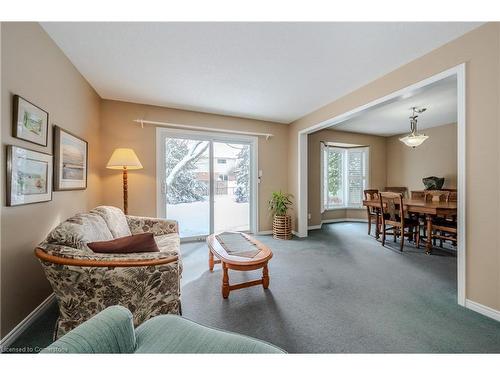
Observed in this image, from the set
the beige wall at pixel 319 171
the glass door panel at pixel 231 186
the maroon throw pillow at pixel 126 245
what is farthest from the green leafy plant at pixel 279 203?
the maroon throw pillow at pixel 126 245

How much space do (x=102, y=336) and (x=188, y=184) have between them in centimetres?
300

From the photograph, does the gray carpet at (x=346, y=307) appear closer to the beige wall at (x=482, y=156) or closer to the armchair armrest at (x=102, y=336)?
the beige wall at (x=482, y=156)

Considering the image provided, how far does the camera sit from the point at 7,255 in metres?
1.35

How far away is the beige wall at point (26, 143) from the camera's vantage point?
133cm

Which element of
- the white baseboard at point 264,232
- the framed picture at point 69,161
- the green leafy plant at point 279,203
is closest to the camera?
the framed picture at point 69,161

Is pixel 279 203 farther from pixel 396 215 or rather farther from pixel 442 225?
pixel 442 225

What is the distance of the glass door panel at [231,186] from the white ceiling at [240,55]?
1.15 metres

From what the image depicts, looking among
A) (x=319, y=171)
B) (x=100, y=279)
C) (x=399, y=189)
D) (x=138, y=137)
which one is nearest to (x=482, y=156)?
(x=100, y=279)

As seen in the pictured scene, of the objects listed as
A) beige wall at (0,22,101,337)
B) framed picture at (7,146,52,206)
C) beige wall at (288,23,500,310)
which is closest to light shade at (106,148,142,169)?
beige wall at (0,22,101,337)

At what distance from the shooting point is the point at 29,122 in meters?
1.51

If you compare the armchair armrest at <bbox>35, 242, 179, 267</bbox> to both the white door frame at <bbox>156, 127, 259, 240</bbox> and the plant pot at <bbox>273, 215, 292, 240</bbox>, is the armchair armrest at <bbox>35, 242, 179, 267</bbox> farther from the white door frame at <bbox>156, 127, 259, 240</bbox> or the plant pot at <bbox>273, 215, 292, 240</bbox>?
the plant pot at <bbox>273, 215, 292, 240</bbox>

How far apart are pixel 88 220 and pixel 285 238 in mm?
3058

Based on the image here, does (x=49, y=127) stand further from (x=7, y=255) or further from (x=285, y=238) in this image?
(x=285, y=238)

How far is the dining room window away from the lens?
5.57m
